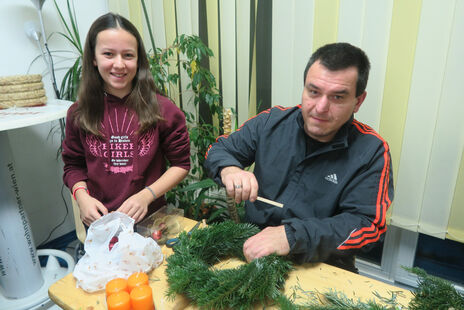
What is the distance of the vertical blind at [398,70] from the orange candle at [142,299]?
1.29 m

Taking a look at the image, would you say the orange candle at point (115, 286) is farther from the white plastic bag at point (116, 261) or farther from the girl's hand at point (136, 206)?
the girl's hand at point (136, 206)

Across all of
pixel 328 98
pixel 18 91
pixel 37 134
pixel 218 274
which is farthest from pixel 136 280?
pixel 37 134

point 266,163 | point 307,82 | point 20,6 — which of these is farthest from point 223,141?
point 20,6

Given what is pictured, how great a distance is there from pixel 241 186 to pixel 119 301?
493mm

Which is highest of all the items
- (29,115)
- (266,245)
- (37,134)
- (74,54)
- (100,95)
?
(74,54)

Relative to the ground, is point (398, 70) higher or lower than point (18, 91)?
higher

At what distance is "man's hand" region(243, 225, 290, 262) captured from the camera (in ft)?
2.94

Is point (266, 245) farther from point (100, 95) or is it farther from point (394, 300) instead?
point (100, 95)

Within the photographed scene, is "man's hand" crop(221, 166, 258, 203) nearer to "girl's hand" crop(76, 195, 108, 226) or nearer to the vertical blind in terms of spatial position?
"girl's hand" crop(76, 195, 108, 226)

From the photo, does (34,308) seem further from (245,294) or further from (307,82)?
(307,82)

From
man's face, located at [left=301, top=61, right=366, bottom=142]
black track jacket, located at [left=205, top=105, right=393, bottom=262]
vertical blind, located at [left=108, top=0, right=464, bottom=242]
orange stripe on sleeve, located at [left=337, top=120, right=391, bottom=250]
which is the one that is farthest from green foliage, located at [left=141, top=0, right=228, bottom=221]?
orange stripe on sleeve, located at [left=337, top=120, right=391, bottom=250]

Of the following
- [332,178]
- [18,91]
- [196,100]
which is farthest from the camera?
[196,100]

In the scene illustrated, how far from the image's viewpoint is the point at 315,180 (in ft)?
3.88

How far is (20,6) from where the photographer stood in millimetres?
2119
